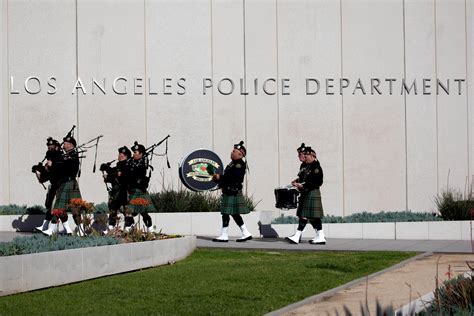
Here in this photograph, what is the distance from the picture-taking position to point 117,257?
13.9m

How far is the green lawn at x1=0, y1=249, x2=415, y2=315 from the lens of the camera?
35.1 feet

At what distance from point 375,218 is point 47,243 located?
35.6 feet

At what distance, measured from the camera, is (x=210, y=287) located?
12.2 metres

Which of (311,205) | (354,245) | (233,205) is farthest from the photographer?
(233,205)

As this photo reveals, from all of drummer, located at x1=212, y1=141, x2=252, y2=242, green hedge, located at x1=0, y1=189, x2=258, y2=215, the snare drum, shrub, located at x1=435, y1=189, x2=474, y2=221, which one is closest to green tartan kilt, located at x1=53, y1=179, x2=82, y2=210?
green hedge, located at x1=0, y1=189, x2=258, y2=215

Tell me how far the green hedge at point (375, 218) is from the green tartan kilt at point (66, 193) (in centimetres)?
432

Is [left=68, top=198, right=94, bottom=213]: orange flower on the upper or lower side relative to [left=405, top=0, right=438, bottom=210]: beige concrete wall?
lower

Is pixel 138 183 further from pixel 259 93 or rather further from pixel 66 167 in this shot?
pixel 259 93

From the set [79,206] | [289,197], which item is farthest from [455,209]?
[79,206]

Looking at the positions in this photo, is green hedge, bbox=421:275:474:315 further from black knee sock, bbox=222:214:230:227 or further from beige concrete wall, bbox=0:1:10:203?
beige concrete wall, bbox=0:1:10:203

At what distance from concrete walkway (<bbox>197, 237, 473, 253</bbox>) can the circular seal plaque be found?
408cm

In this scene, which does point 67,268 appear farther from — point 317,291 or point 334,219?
point 334,219

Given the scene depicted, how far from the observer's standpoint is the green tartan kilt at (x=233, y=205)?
61.0 ft

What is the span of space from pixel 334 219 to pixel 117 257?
8946 mm
